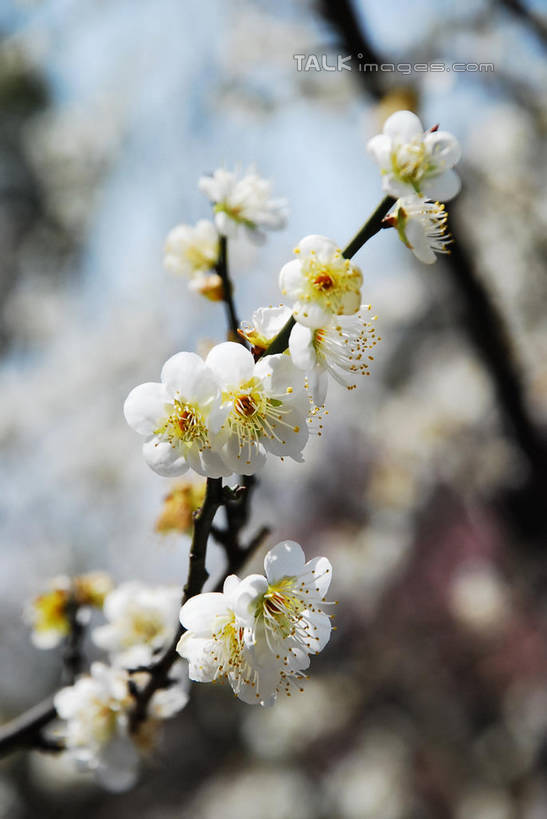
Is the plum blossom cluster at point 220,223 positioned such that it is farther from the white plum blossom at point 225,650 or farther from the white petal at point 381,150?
the white plum blossom at point 225,650

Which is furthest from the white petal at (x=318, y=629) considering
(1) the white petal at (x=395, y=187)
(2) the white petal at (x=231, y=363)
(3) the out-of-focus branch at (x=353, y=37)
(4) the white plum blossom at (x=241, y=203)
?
(3) the out-of-focus branch at (x=353, y=37)

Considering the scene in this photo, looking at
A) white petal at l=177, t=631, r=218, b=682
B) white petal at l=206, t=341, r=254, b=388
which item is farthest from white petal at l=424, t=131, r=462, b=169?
white petal at l=177, t=631, r=218, b=682

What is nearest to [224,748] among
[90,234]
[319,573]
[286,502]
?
[286,502]

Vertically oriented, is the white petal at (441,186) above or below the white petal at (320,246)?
above

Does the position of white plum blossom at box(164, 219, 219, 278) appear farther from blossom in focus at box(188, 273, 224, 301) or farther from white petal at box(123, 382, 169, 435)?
white petal at box(123, 382, 169, 435)

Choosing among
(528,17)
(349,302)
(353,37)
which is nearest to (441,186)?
(349,302)
